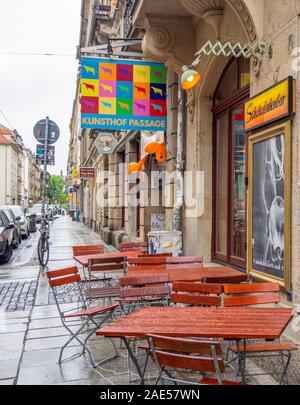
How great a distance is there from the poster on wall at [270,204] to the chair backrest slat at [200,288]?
1100 millimetres

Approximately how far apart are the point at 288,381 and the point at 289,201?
1.99m

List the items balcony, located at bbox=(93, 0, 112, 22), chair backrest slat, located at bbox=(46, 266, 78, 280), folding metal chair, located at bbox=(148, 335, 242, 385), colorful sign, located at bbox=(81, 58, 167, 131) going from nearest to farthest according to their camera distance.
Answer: folding metal chair, located at bbox=(148, 335, 242, 385)
chair backrest slat, located at bbox=(46, 266, 78, 280)
colorful sign, located at bbox=(81, 58, 167, 131)
balcony, located at bbox=(93, 0, 112, 22)

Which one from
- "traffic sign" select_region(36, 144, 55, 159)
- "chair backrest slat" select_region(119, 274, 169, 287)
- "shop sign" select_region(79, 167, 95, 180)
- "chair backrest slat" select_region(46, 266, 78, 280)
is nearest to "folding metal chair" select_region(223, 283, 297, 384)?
"chair backrest slat" select_region(119, 274, 169, 287)

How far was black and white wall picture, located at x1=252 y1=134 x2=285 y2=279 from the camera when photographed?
5.23 m

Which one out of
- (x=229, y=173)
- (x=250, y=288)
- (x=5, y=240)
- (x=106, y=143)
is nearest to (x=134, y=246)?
(x=229, y=173)

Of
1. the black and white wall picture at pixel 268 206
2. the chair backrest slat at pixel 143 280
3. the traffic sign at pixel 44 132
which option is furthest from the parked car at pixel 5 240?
the black and white wall picture at pixel 268 206

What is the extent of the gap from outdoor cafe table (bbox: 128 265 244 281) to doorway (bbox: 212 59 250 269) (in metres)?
1.31

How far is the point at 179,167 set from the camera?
9.31m

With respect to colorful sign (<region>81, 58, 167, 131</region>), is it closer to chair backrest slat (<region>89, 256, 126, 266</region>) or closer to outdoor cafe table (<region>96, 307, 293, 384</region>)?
chair backrest slat (<region>89, 256, 126, 266</region>)

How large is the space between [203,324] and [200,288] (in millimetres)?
1066

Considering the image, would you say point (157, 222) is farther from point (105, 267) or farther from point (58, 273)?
point (58, 273)

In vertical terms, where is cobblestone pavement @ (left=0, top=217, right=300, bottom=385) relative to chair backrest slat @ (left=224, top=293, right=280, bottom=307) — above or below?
below

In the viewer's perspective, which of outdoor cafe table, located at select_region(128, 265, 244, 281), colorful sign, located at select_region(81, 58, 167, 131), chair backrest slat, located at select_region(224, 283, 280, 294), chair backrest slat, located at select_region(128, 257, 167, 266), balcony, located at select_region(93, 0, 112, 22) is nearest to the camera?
chair backrest slat, located at select_region(224, 283, 280, 294)

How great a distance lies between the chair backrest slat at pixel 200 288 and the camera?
4.37 meters
